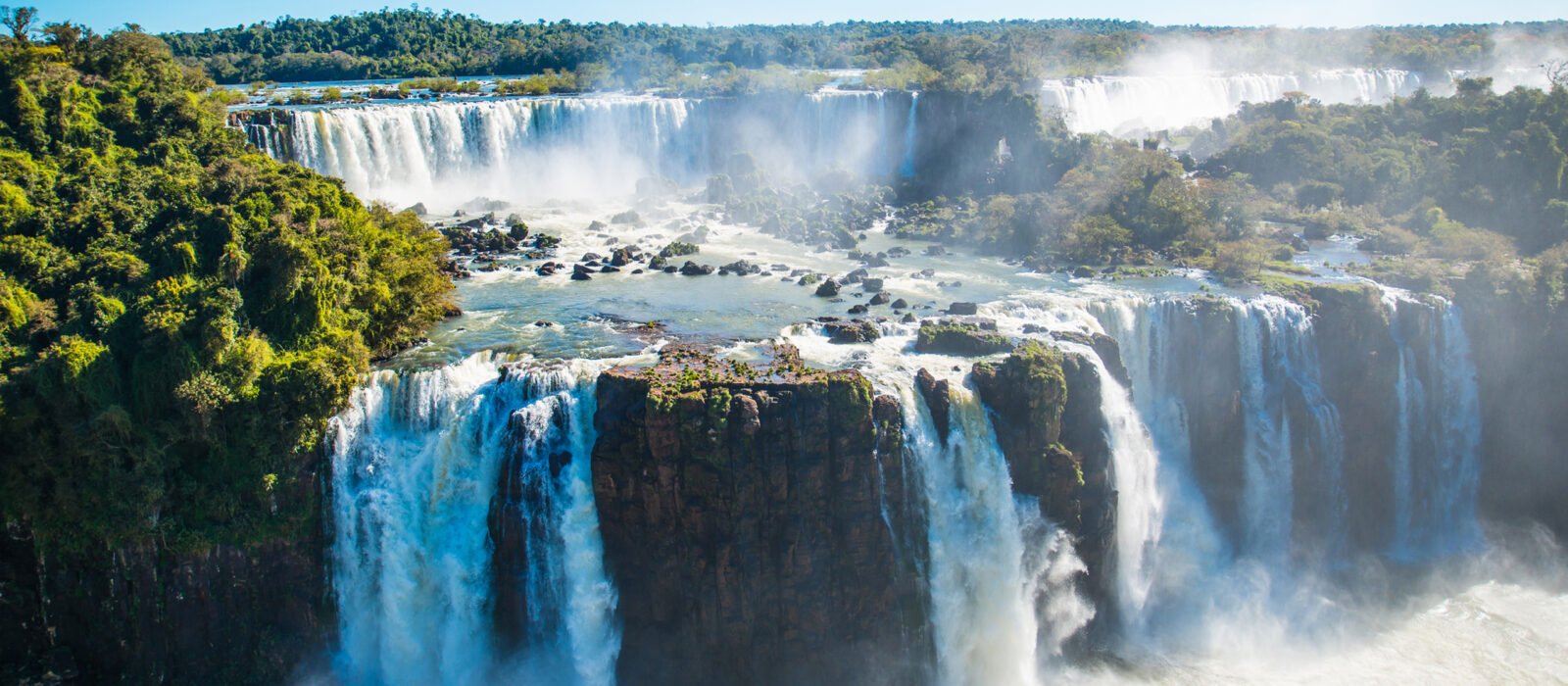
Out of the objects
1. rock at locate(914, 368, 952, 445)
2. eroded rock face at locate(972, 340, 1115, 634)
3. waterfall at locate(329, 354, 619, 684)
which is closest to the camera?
waterfall at locate(329, 354, 619, 684)

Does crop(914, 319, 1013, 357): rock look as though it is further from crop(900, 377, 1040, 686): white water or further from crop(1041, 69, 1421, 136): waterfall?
crop(1041, 69, 1421, 136): waterfall

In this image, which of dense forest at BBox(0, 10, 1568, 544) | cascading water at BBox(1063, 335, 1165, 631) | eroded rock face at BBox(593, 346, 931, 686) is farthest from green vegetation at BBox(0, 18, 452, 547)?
cascading water at BBox(1063, 335, 1165, 631)

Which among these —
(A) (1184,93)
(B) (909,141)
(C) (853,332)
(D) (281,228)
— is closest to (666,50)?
(B) (909,141)

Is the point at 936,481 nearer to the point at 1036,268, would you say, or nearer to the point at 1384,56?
the point at 1036,268

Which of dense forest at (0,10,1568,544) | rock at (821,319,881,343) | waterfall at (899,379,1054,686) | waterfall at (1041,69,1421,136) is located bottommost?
waterfall at (899,379,1054,686)

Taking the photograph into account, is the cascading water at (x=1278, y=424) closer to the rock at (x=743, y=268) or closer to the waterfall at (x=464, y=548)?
the rock at (x=743, y=268)

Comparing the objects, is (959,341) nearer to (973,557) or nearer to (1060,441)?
(1060,441)

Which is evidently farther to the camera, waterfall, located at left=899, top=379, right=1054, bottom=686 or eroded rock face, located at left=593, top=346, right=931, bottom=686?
waterfall, located at left=899, top=379, right=1054, bottom=686
